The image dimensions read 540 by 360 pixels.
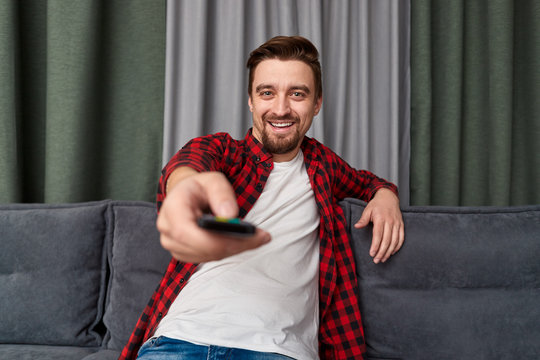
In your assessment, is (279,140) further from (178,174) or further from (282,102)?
(178,174)

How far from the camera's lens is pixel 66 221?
1310 millimetres

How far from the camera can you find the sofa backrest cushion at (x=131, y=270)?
48.9 inches

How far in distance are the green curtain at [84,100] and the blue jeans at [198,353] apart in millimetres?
998

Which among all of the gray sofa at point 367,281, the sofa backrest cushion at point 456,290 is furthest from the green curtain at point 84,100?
the sofa backrest cushion at point 456,290

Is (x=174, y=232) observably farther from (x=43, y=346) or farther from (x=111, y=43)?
(x=111, y=43)

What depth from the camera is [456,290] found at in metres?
1.15

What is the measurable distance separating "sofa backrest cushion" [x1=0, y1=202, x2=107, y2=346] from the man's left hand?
0.91 m

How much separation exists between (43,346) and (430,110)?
6.00 ft

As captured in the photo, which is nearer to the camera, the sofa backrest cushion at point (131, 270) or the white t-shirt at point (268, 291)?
the white t-shirt at point (268, 291)

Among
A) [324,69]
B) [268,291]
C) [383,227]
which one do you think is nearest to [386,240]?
[383,227]

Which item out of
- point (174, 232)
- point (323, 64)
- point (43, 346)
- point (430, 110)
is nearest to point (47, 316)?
point (43, 346)

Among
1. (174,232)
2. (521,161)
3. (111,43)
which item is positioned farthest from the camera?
(521,161)

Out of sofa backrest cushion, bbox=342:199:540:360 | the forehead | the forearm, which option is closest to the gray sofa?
sofa backrest cushion, bbox=342:199:540:360

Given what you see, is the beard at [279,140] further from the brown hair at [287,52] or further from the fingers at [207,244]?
the fingers at [207,244]
